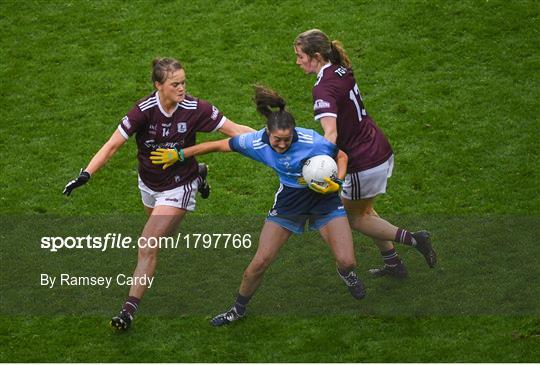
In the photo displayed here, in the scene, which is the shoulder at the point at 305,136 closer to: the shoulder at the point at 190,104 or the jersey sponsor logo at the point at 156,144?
the shoulder at the point at 190,104

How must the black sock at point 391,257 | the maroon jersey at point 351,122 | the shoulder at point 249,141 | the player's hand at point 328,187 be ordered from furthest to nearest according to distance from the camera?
the black sock at point 391,257 → the maroon jersey at point 351,122 → the shoulder at point 249,141 → the player's hand at point 328,187

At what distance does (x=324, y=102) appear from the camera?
9945mm

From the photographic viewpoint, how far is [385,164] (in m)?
10.4

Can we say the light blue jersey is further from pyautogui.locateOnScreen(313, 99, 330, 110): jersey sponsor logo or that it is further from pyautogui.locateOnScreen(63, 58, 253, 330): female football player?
pyautogui.locateOnScreen(63, 58, 253, 330): female football player

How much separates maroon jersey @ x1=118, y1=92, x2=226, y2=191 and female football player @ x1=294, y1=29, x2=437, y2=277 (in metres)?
1.00

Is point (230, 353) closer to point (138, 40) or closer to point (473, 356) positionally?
point (473, 356)

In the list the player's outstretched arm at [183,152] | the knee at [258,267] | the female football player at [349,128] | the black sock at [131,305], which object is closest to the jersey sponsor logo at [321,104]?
the female football player at [349,128]

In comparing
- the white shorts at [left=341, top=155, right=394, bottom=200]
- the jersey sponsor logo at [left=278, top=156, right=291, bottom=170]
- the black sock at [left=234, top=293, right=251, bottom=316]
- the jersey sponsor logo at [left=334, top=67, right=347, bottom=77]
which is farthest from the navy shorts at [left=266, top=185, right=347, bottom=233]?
the jersey sponsor logo at [left=334, top=67, right=347, bottom=77]

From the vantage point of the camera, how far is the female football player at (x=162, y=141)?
9.96 metres

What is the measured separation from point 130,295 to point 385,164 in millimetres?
2609

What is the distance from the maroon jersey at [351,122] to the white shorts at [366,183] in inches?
2.0

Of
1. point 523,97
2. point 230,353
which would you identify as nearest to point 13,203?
point 230,353

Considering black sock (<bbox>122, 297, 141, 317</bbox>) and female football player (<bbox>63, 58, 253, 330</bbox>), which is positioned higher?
female football player (<bbox>63, 58, 253, 330</bbox>)

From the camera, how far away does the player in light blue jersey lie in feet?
31.6
